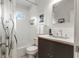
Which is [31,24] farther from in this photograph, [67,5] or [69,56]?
[69,56]

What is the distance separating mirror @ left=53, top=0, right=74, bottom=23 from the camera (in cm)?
189

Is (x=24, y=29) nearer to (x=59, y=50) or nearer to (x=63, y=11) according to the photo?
(x=63, y=11)

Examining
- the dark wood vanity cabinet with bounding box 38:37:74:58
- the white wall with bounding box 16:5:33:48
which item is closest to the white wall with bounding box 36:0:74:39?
the dark wood vanity cabinet with bounding box 38:37:74:58

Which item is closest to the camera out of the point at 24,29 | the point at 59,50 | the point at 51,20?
the point at 59,50

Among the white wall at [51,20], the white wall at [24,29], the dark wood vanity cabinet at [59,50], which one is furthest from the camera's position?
the white wall at [24,29]

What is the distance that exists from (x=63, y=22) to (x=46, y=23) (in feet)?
2.60

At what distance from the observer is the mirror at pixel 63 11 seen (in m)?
1.89

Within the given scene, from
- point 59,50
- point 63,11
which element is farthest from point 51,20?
point 59,50

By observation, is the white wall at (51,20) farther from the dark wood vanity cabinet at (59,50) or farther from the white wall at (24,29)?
the white wall at (24,29)

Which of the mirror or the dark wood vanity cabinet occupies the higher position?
the mirror

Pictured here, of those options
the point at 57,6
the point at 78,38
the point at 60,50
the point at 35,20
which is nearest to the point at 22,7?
the point at 35,20

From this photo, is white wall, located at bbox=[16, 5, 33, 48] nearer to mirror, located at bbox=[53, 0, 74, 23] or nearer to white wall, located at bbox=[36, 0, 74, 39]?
white wall, located at bbox=[36, 0, 74, 39]

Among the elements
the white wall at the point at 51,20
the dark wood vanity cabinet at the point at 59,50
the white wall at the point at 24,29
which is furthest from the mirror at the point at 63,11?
the white wall at the point at 24,29

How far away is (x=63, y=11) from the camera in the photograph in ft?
6.82
